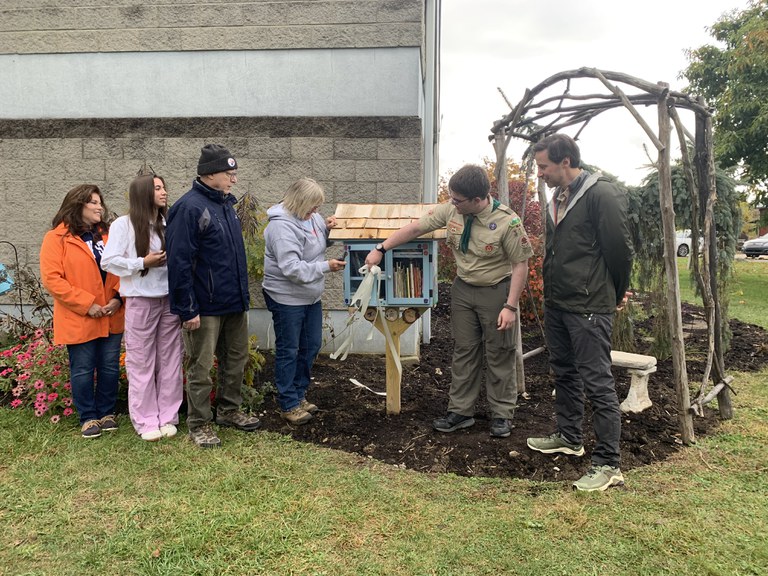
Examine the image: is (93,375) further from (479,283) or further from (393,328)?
(479,283)

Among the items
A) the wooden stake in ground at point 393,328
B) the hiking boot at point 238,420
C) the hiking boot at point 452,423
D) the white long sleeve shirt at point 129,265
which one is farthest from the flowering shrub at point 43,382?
the hiking boot at point 452,423

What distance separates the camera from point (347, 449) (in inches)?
155

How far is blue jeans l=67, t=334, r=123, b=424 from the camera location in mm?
4039

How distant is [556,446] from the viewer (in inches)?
150

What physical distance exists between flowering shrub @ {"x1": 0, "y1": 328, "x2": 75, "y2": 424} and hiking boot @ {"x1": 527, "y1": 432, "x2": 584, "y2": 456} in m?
3.45

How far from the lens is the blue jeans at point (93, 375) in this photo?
4039 mm

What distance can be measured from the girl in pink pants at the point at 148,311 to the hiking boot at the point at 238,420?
309 millimetres

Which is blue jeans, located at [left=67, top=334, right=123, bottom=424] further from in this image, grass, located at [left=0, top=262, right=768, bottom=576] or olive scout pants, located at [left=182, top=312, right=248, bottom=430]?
olive scout pants, located at [left=182, top=312, right=248, bottom=430]

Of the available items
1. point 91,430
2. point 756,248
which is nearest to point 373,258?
point 91,430

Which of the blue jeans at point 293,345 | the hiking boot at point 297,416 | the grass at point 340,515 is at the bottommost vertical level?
the grass at point 340,515

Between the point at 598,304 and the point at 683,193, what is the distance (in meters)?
3.11

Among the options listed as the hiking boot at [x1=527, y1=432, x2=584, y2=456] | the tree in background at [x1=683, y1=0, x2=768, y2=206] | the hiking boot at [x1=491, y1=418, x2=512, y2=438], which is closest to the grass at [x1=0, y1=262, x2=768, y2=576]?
the hiking boot at [x1=527, y1=432, x2=584, y2=456]

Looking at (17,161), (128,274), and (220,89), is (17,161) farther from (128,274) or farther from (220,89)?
(128,274)

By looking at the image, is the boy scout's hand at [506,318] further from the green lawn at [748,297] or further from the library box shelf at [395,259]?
the green lawn at [748,297]
